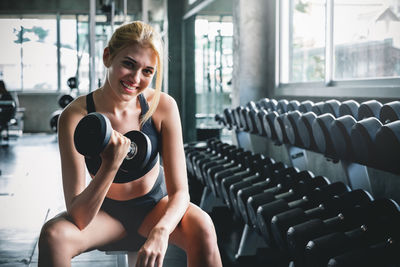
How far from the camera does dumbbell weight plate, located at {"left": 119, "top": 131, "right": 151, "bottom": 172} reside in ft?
3.43

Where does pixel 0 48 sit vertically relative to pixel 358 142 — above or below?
above

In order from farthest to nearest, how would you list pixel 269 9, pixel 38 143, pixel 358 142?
pixel 38 143
pixel 269 9
pixel 358 142

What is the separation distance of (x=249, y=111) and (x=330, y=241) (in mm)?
1360

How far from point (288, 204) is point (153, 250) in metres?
0.87

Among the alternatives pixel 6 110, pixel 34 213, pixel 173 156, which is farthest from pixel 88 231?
pixel 6 110

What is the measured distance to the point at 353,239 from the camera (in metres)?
A: 1.38

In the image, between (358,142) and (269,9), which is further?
(269,9)

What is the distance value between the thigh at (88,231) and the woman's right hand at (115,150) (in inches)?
7.7

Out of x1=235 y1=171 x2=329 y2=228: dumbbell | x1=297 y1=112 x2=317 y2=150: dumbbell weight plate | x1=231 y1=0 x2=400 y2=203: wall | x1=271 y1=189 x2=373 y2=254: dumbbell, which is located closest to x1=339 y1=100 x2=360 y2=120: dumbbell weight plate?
x1=297 y1=112 x2=317 y2=150: dumbbell weight plate

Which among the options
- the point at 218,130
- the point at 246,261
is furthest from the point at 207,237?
the point at 218,130

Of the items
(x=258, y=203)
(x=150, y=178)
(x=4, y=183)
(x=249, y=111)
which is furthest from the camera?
(x=4, y=183)

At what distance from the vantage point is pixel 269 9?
345 centimetres

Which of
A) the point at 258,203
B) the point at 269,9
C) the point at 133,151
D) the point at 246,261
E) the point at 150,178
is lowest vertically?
the point at 246,261

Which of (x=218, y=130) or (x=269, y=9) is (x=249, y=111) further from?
(x=218, y=130)
